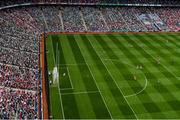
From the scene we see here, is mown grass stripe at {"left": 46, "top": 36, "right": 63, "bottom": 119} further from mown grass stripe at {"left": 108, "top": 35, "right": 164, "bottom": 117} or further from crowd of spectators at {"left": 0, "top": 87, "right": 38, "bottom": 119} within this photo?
mown grass stripe at {"left": 108, "top": 35, "right": 164, "bottom": 117}

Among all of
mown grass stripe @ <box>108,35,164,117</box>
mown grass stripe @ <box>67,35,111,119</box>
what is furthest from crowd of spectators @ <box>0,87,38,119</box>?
mown grass stripe @ <box>108,35,164,117</box>

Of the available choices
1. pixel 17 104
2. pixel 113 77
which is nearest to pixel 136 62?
pixel 113 77

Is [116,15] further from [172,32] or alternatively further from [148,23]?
[172,32]

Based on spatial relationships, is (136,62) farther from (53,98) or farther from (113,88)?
(53,98)

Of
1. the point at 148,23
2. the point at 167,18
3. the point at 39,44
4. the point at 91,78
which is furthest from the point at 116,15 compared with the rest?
the point at 91,78

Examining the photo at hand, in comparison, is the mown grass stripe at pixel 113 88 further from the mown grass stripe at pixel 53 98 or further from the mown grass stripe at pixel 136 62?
the mown grass stripe at pixel 53 98

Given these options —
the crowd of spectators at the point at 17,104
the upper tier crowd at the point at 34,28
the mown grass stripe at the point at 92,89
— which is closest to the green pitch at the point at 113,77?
the mown grass stripe at the point at 92,89
